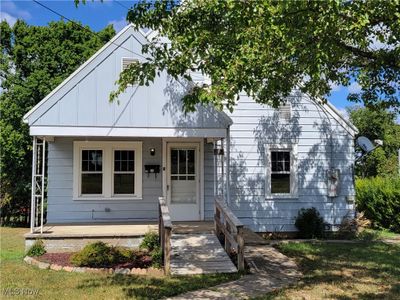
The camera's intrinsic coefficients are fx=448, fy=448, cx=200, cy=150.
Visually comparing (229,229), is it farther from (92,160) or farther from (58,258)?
(92,160)

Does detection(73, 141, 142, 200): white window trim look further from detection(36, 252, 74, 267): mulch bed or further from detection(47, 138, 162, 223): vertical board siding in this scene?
detection(36, 252, 74, 267): mulch bed

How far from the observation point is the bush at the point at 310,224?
43.8 ft

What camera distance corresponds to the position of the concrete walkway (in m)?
7.05

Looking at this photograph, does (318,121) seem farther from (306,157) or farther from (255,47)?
(255,47)

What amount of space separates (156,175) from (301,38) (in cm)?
815

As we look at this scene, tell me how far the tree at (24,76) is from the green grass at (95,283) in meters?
9.24

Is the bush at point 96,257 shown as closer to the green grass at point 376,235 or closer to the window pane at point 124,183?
the window pane at point 124,183

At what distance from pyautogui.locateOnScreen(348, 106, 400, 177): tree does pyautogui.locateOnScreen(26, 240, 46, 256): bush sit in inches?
932

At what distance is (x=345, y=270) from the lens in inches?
352

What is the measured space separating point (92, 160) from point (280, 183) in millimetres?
5725

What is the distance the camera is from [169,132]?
35.3 feet

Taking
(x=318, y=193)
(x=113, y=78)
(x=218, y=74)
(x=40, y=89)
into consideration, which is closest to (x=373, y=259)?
(x=318, y=193)

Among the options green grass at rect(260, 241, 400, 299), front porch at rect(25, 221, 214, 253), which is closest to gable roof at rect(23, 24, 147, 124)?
front porch at rect(25, 221, 214, 253)

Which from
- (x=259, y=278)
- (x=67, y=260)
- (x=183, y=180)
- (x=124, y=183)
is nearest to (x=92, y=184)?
(x=124, y=183)
